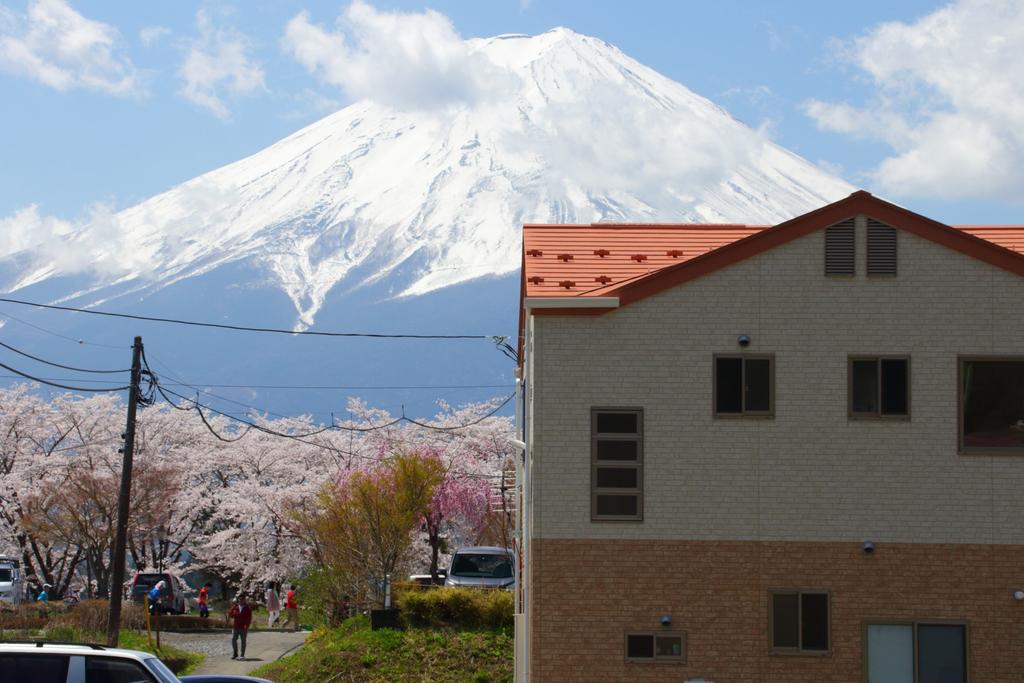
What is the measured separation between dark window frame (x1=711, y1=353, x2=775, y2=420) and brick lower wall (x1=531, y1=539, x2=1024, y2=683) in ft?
5.48

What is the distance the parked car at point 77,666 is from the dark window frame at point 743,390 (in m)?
8.06

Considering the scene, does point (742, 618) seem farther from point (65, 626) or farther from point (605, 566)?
point (65, 626)

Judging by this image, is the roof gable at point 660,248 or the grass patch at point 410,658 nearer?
the roof gable at point 660,248

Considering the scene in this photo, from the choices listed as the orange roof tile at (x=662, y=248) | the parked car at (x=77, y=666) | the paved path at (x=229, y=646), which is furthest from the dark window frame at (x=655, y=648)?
the paved path at (x=229, y=646)

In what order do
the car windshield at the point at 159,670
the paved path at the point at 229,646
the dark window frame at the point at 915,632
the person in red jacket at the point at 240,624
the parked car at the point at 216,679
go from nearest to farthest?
the car windshield at the point at 159,670, the dark window frame at the point at 915,632, the parked car at the point at 216,679, the paved path at the point at 229,646, the person in red jacket at the point at 240,624

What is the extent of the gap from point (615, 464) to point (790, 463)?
2.31 m

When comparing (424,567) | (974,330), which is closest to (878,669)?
(974,330)

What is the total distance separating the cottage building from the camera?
64.2 ft

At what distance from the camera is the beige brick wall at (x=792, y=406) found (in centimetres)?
1972

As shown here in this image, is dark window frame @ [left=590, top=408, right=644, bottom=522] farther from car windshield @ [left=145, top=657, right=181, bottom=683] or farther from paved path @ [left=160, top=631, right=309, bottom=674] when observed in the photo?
paved path @ [left=160, top=631, right=309, bottom=674]

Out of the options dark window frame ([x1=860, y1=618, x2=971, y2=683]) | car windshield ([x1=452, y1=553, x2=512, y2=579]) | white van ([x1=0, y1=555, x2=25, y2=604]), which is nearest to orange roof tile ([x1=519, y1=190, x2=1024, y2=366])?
dark window frame ([x1=860, y1=618, x2=971, y2=683])

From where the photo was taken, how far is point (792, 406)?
19891mm

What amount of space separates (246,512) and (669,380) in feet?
139

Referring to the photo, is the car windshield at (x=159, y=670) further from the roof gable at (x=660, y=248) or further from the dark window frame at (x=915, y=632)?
the dark window frame at (x=915, y=632)
